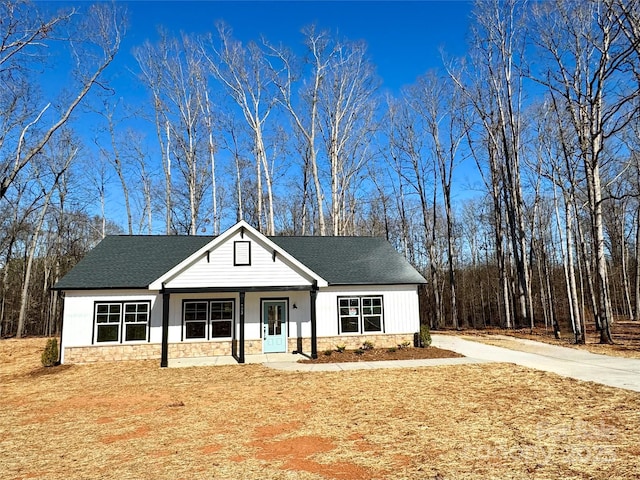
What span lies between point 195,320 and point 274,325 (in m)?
3.19

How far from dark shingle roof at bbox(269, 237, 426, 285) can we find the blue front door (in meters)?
2.38

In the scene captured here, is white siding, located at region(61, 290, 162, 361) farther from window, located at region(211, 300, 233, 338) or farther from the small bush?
window, located at region(211, 300, 233, 338)

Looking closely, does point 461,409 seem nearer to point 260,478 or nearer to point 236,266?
point 260,478

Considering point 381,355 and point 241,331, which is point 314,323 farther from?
point 381,355

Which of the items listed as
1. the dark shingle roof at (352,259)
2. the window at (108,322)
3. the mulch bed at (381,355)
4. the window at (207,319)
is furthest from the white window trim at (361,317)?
the window at (108,322)

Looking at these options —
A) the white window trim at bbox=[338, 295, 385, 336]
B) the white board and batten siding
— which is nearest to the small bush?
the white board and batten siding

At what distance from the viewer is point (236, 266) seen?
1595 cm

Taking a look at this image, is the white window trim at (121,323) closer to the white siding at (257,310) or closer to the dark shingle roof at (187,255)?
the white siding at (257,310)

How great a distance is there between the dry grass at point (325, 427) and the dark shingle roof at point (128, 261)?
427 cm

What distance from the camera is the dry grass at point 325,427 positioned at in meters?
5.55

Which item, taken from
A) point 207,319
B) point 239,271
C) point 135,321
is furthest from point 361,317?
point 135,321

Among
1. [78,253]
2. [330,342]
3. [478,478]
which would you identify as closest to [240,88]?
[330,342]

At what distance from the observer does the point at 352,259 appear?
19.2m

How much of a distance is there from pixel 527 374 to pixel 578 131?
1212cm
